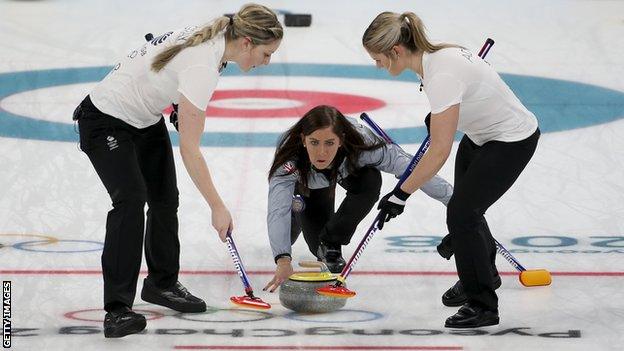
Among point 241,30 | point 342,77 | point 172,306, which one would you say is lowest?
point 172,306

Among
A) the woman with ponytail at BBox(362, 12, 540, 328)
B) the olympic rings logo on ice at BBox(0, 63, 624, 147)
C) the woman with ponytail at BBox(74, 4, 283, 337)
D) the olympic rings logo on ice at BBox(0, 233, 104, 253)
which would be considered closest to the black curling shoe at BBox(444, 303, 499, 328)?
the woman with ponytail at BBox(362, 12, 540, 328)

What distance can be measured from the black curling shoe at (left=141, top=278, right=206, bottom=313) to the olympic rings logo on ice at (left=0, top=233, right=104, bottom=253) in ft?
2.75

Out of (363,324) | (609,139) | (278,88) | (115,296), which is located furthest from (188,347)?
Result: (278,88)

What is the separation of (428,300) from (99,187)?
2.34 metres

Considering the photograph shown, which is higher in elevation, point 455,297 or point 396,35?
point 396,35

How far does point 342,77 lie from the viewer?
9.25 metres

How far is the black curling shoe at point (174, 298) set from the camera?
4.78 m

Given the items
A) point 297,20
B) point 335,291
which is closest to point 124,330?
point 335,291

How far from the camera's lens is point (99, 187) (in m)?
6.72

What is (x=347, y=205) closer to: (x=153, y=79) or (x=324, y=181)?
(x=324, y=181)

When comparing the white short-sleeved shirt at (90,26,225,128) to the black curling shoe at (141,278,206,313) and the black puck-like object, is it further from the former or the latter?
the black puck-like object

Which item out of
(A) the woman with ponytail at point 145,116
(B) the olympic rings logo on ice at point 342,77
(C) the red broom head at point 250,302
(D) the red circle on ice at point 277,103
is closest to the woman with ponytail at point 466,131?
(A) the woman with ponytail at point 145,116

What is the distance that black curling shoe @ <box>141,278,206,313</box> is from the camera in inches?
188

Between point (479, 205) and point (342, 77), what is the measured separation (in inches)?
186
